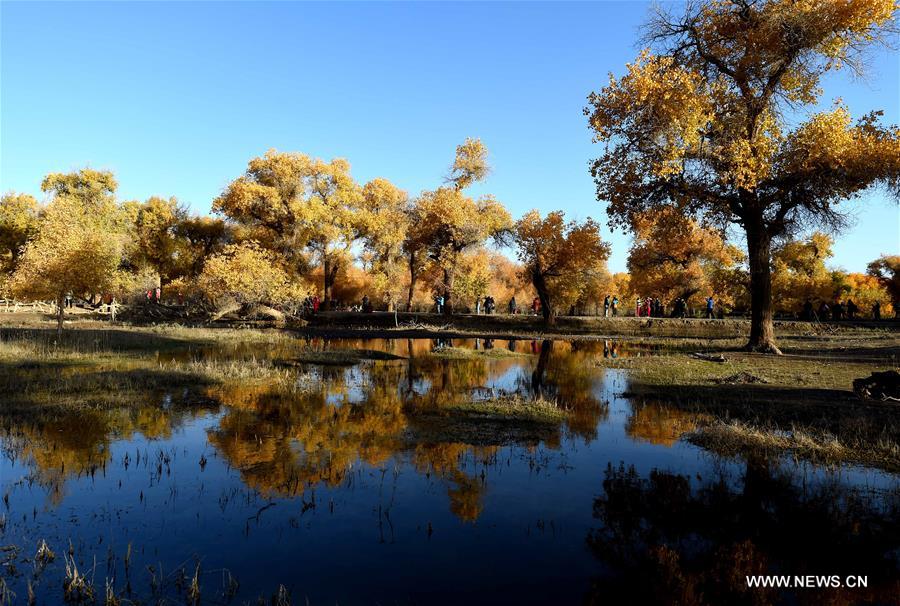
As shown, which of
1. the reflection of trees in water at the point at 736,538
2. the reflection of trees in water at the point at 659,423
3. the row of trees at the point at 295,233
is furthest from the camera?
the row of trees at the point at 295,233

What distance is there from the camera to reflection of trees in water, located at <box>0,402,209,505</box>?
26.5 ft

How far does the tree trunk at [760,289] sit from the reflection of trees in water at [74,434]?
21.4m

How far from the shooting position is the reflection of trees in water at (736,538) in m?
5.06

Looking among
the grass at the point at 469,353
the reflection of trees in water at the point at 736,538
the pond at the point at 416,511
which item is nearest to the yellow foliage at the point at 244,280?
the grass at the point at 469,353

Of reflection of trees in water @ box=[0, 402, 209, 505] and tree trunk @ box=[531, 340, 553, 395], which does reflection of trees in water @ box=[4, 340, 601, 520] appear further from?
tree trunk @ box=[531, 340, 553, 395]

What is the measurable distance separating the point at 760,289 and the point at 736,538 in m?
20.0

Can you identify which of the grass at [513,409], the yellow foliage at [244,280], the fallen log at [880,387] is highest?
the yellow foliage at [244,280]

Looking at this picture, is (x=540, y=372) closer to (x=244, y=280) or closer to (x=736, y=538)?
(x=736, y=538)

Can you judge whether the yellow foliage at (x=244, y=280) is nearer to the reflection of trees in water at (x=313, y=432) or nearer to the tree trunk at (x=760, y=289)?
the reflection of trees in water at (x=313, y=432)

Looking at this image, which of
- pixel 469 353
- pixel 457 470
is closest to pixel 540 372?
pixel 469 353

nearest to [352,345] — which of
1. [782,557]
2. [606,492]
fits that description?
[606,492]

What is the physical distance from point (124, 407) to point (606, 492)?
10.4 metres

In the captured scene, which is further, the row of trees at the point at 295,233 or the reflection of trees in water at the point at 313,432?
the row of trees at the point at 295,233

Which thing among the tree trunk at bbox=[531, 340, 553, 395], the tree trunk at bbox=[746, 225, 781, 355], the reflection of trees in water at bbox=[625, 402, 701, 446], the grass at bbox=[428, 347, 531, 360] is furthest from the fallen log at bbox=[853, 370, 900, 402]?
the grass at bbox=[428, 347, 531, 360]
